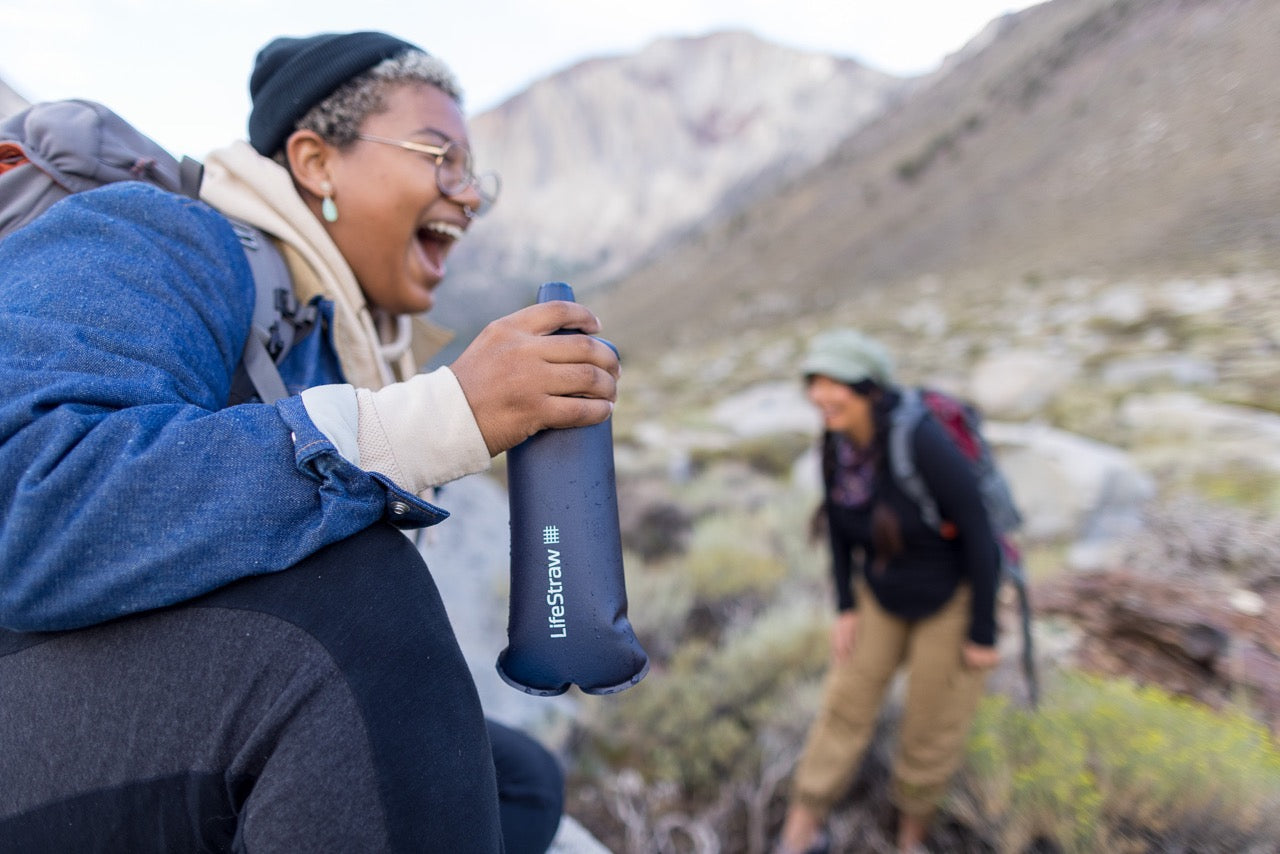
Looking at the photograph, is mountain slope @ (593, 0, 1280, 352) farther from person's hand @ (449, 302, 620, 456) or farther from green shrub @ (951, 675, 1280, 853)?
person's hand @ (449, 302, 620, 456)

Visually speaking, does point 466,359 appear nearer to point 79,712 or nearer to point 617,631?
point 617,631

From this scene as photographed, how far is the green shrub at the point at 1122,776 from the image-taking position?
2.22 metres

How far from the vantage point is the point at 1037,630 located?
3686 millimetres

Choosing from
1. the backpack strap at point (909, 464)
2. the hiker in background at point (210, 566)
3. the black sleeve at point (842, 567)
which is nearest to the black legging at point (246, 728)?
the hiker in background at point (210, 566)

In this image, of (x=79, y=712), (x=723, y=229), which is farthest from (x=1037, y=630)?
(x=723, y=229)

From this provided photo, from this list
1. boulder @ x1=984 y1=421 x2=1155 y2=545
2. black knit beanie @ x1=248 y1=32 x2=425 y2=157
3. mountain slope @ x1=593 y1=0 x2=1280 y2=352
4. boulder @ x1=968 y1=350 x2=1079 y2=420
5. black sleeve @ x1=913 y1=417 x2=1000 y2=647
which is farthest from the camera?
boulder @ x1=968 y1=350 x2=1079 y2=420

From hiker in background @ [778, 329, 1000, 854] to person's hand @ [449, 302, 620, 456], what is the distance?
6.99ft

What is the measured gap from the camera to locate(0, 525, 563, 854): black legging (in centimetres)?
78


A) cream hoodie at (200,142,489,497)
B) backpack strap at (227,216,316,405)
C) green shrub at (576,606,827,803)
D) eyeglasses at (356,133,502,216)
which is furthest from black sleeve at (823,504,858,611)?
backpack strap at (227,216,316,405)

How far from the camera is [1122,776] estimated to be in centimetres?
246

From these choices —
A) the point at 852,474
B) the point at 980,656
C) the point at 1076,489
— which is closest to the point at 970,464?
the point at 852,474

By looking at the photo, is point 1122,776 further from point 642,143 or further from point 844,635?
point 642,143

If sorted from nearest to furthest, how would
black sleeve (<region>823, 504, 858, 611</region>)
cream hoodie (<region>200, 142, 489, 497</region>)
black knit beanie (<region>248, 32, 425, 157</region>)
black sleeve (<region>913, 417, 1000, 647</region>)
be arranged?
cream hoodie (<region>200, 142, 489, 497</region>), black knit beanie (<region>248, 32, 425, 157</region>), black sleeve (<region>913, 417, 1000, 647</region>), black sleeve (<region>823, 504, 858, 611</region>)

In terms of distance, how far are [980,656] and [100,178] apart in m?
3.07
